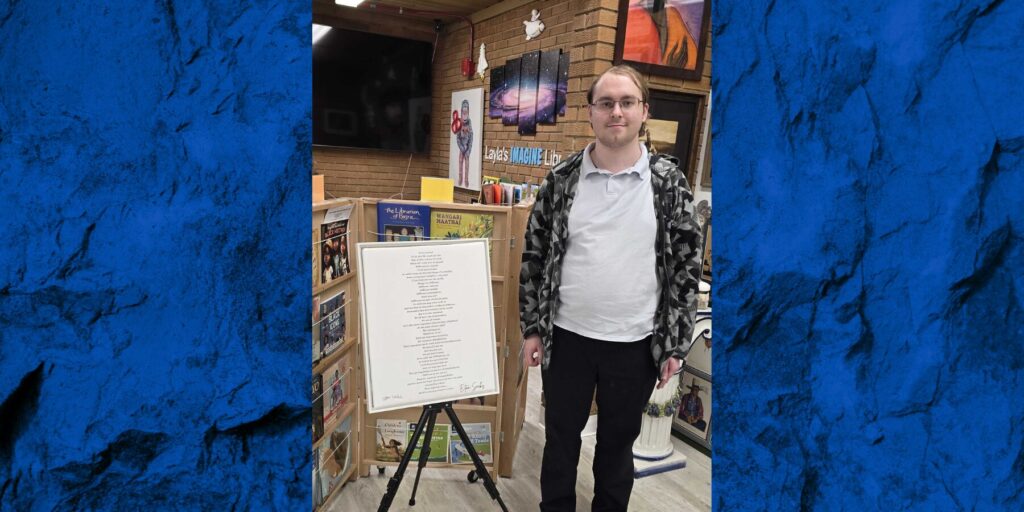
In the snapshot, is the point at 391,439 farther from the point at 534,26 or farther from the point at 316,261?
the point at 534,26

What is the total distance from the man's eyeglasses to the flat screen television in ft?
13.1

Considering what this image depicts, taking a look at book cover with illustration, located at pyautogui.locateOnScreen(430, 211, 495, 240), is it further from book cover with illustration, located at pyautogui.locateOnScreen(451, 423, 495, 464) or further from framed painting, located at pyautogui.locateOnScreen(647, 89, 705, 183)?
framed painting, located at pyautogui.locateOnScreen(647, 89, 705, 183)

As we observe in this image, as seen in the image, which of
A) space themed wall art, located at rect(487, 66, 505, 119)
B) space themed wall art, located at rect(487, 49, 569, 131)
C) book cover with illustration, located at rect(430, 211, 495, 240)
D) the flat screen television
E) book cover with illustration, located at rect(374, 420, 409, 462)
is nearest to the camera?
book cover with illustration, located at rect(430, 211, 495, 240)

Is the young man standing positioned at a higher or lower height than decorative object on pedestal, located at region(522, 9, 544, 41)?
lower

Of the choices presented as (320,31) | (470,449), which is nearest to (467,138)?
(320,31)

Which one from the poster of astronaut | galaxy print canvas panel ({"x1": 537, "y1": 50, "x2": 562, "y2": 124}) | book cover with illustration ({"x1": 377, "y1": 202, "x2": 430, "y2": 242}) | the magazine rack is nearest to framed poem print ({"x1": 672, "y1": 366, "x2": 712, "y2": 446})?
the magazine rack

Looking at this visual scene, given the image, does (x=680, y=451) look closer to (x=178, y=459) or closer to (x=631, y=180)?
(x=631, y=180)

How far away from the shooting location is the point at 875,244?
645 mm

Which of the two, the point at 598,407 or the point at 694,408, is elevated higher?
the point at 598,407

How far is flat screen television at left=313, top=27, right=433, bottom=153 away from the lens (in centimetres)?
497

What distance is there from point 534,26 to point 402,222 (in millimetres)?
2441

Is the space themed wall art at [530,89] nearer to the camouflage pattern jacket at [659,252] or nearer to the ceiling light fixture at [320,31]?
the ceiling light fixture at [320,31]

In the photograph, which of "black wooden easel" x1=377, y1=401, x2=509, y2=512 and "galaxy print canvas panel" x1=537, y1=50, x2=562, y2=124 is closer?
"black wooden easel" x1=377, y1=401, x2=509, y2=512

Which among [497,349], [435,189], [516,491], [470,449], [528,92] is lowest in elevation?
[516,491]
